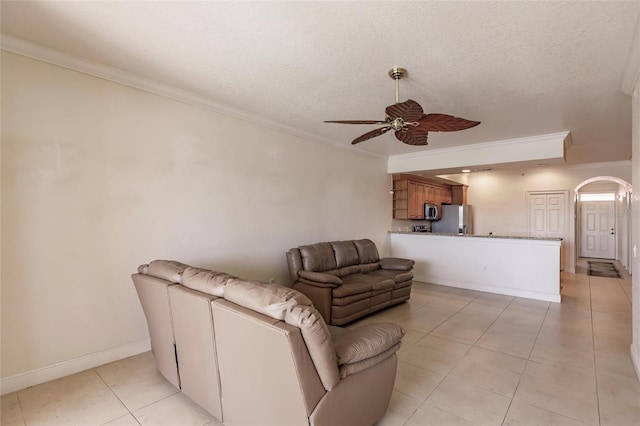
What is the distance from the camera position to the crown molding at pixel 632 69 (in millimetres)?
2244

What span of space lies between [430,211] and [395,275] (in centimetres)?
344

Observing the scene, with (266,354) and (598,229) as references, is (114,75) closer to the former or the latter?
(266,354)

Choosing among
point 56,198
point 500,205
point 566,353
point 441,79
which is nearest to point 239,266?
point 56,198

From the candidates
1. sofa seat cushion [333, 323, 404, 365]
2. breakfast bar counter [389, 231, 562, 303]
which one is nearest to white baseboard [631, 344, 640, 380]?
breakfast bar counter [389, 231, 562, 303]

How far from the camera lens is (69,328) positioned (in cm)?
266

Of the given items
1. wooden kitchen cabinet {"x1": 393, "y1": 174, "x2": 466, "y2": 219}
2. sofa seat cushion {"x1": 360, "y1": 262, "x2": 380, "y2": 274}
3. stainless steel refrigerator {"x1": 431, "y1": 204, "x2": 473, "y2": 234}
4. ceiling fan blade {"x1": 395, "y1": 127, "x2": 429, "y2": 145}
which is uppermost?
ceiling fan blade {"x1": 395, "y1": 127, "x2": 429, "y2": 145}

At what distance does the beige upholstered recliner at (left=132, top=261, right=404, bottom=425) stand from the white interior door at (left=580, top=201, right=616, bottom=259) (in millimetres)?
11168

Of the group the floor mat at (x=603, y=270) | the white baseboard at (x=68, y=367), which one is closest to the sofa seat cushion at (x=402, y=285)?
the white baseboard at (x=68, y=367)

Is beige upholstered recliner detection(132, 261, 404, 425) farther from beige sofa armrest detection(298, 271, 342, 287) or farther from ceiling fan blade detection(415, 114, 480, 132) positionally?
ceiling fan blade detection(415, 114, 480, 132)

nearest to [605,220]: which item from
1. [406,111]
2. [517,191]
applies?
[517,191]

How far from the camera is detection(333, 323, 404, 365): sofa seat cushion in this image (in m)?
1.69

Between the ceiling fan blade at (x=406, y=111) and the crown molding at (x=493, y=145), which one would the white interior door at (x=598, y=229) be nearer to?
the crown molding at (x=493, y=145)

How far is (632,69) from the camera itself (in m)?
2.62

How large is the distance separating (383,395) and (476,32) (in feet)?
8.55
